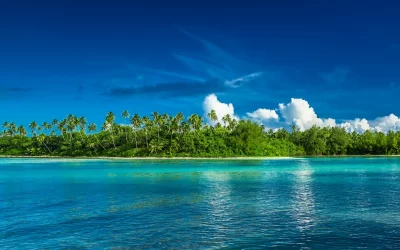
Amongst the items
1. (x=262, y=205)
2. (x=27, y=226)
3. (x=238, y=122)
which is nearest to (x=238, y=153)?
(x=238, y=122)

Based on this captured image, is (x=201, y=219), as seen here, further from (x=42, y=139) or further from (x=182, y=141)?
(x=42, y=139)

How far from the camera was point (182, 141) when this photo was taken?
522 feet

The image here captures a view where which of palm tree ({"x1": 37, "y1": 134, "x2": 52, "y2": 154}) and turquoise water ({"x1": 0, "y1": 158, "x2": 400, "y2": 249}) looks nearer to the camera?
turquoise water ({"x1": 0, "y1": 158, "x2": 400, "y2": 249})

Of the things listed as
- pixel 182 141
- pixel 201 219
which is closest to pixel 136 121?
pixel 182 141

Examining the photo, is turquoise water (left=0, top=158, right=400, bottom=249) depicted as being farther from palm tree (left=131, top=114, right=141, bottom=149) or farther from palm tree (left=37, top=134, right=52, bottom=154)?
palm tree (left=37, top=134, right=52, bottom=154)

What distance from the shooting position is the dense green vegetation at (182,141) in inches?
6284

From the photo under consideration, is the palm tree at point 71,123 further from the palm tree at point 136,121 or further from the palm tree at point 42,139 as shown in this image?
the palm tree at point 136,121

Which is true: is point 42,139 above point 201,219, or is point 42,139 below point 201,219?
above

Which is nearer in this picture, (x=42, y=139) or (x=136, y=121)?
(x=136, y=121)

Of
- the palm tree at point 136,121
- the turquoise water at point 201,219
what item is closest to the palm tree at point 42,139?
the palm tree at point 136,121

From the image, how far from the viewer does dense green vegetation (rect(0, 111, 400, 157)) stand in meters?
160

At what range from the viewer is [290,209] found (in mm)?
29203

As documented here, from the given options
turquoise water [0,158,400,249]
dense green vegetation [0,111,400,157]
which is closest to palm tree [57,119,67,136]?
dense green vegetation [0,111,400,157]

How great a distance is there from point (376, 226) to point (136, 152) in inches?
5620
